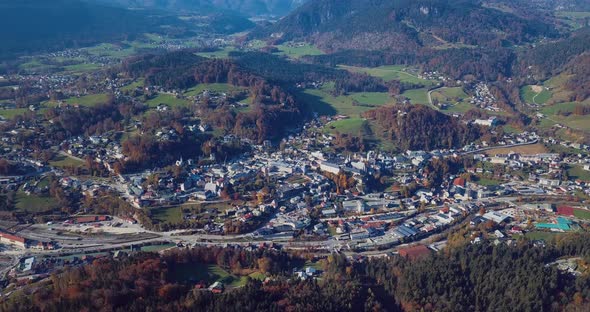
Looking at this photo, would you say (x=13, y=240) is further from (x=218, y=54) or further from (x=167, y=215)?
(x=218, y=54)

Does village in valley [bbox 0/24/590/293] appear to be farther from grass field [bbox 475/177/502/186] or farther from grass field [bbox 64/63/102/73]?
grass field [bbox 64/63/102/73]

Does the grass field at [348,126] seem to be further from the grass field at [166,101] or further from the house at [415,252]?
the house at [415,252]

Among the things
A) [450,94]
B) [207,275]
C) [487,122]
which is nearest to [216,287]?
[207,275]

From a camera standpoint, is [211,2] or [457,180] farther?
[211,2]

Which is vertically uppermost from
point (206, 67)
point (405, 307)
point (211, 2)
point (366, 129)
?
point (211, 2)

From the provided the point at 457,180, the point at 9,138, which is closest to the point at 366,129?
the point at 457,180

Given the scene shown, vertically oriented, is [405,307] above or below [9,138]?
below

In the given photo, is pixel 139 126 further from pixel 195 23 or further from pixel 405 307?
pixel 195 23
